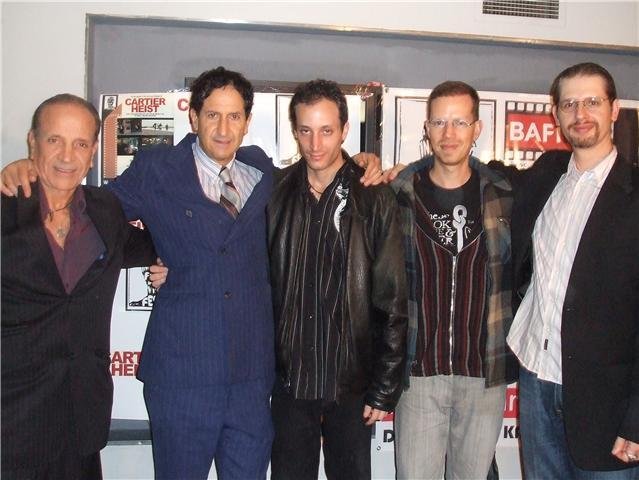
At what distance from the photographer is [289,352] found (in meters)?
1.80

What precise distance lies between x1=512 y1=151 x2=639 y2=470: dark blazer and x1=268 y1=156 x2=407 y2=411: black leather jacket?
523 mm

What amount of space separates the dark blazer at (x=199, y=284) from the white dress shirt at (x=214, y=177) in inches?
1.4

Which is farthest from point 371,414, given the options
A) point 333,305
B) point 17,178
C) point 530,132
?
point 530,132

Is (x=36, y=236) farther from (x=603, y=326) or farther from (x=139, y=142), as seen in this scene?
(x=603, y=326)

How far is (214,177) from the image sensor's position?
5.97 ft

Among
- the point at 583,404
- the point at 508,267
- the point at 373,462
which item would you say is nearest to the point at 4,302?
the point at 508,267

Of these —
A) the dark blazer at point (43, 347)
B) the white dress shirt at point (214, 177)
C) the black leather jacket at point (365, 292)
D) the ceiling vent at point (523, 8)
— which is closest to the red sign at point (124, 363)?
the dark blazer at point (43, 347)

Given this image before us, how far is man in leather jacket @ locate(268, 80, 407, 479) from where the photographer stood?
5.83 feet

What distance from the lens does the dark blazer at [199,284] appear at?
5.65 feet

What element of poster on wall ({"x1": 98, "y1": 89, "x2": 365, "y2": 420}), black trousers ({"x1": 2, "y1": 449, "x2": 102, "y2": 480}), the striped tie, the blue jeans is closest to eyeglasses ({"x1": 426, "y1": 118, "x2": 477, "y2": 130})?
poster on wall ({"x1": 98, "y1": 89, "x2": 365, "y2": 420})

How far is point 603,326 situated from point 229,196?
123 cm

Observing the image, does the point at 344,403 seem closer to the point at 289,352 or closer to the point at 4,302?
the point at 289,352

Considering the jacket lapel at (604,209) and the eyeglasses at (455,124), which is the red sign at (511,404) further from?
the eyeglasses at (455,124)

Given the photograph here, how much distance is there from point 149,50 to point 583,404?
2.19m
